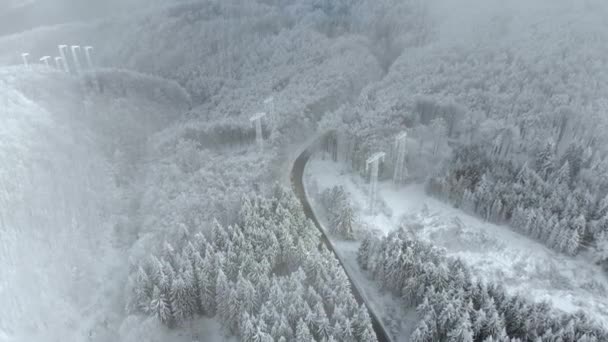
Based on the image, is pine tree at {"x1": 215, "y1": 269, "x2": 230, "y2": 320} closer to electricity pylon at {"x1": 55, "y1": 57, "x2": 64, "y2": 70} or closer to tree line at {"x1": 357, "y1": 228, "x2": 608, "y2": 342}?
tree line at {"x1": 357, "y1": 228, "x2": 608, "y2": 342}

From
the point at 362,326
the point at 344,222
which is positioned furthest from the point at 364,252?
the point at 362,326

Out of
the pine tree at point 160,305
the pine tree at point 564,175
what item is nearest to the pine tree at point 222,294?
the pine tree at point 160,305

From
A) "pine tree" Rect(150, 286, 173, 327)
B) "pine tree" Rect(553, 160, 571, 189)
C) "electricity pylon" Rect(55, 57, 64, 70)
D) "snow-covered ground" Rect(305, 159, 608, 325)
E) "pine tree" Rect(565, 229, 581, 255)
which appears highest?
"electricity pylon" Rect(55, 57, 64, 70)

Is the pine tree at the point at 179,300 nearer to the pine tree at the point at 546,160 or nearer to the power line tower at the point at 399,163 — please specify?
the power line tower at the point at 399,163

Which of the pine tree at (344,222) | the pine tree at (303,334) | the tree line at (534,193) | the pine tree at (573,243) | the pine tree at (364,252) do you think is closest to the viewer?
A: the pine tree at (303,334)

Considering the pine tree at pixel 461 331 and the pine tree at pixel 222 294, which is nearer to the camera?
the pine tree at pixel 461 331

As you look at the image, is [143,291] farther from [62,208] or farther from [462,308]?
[462,308]

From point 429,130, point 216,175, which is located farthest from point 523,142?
point 216,175

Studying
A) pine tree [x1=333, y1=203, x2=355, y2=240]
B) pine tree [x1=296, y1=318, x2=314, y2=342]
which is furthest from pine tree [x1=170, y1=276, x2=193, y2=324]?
pine tree [x1=333, y1=203, x2=355, y2=240]
